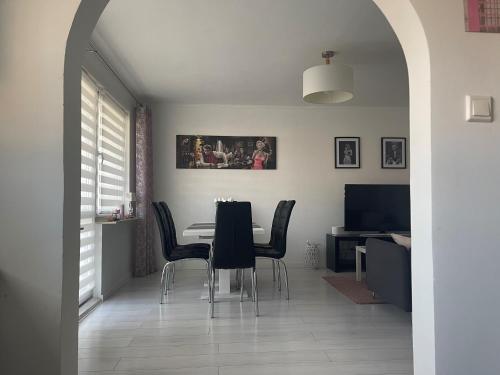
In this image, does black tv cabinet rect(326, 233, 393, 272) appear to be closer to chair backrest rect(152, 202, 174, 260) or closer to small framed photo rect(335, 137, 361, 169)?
small framed photo rect(335, 137, 361, 169)

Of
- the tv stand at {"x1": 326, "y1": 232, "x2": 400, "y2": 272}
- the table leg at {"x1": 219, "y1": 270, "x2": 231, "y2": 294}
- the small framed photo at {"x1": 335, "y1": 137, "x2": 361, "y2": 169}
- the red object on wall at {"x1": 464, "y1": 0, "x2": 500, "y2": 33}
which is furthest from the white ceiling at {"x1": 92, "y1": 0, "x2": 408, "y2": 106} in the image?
the table leg at {"x1": 219, "y1": 270, "x2": 231, "y2": 294}

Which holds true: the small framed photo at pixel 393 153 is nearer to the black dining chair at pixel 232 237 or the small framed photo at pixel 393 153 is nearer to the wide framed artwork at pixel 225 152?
the wide framed artwork at pixel 225 152

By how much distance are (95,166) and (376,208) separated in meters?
3.79

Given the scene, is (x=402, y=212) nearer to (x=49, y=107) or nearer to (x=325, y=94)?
(x=325, y=94)

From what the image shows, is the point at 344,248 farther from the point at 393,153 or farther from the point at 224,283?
the point at 224,283

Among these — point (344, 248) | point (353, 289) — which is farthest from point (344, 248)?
point (353, 289)

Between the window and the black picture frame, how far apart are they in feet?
12.5

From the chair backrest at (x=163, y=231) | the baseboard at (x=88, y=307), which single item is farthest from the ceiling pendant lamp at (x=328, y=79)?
the baseboard at (x=88, y=307)

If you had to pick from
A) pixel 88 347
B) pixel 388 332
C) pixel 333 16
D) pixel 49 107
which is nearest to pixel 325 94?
pixel 333 16

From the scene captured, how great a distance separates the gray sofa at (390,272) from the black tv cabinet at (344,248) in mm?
1510

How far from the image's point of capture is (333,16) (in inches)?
102

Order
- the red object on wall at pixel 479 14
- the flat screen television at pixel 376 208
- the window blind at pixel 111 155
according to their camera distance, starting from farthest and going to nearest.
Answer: the flat screen television at pixel 376 208
the window blind at pixel 111 155
the red object on wall at pixel 479 14

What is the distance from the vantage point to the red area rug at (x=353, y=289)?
10.5 ft

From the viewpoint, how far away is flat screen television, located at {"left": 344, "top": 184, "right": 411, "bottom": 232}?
191 inches
